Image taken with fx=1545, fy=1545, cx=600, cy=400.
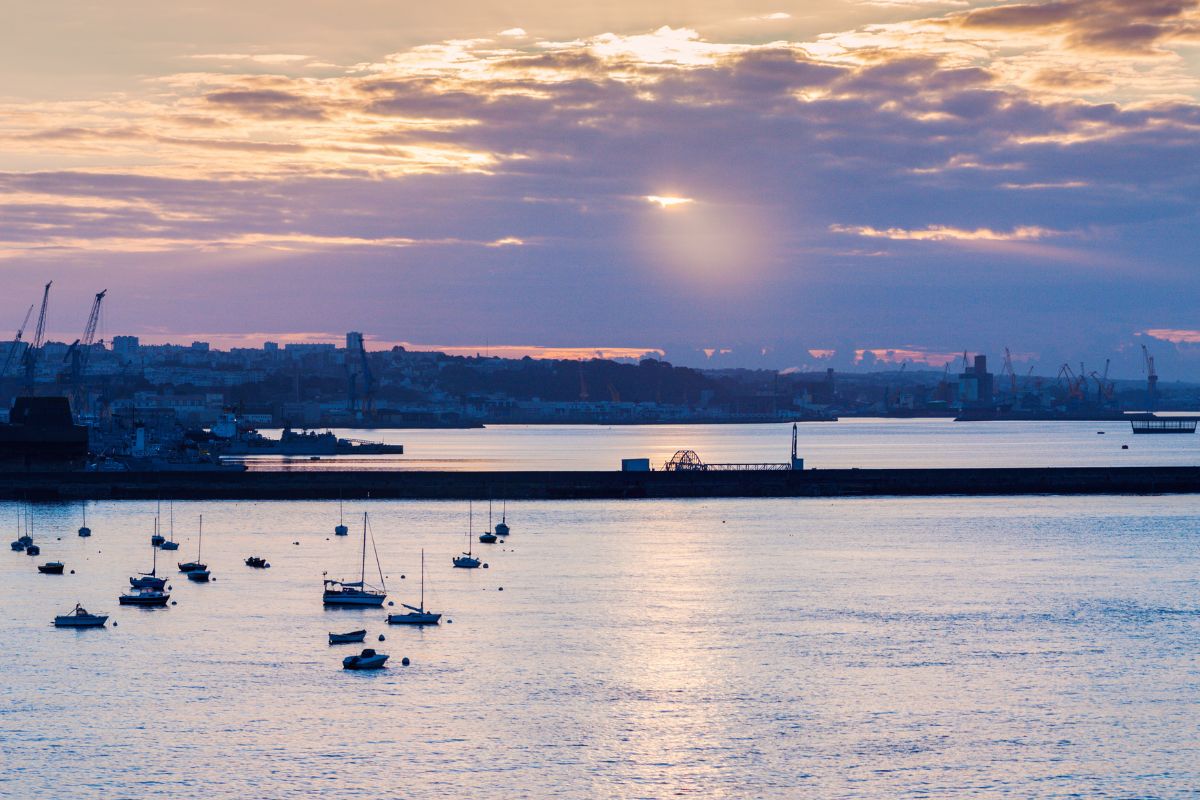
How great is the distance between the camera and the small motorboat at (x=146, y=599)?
57344 mm

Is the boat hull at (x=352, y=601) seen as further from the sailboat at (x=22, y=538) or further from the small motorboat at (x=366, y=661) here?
the sailboat at (x=22, y=538)

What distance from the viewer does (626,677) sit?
43.7m

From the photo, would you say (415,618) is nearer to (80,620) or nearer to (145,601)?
(80,620)

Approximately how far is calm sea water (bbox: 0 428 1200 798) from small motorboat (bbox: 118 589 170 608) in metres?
0.61

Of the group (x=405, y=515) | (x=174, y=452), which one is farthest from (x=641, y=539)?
(x=174, y=452)

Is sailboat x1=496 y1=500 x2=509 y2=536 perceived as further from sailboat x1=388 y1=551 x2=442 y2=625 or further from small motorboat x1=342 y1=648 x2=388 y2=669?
small motorboat x1=342 y1=648 x2=388 y2=669

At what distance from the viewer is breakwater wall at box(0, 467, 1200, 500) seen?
4203 inches

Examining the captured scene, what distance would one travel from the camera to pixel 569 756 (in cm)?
3541

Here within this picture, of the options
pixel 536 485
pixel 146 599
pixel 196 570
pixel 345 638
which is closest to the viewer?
pixel 345 638

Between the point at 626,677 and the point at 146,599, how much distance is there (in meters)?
22.3

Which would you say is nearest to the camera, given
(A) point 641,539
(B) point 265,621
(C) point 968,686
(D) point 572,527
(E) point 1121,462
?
(C) point 968,686

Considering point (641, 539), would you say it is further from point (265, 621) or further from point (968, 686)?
point (968, 686)

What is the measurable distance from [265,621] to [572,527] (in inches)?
1425

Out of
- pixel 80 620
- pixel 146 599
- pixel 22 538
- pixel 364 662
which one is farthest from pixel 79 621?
pixel 22 538
